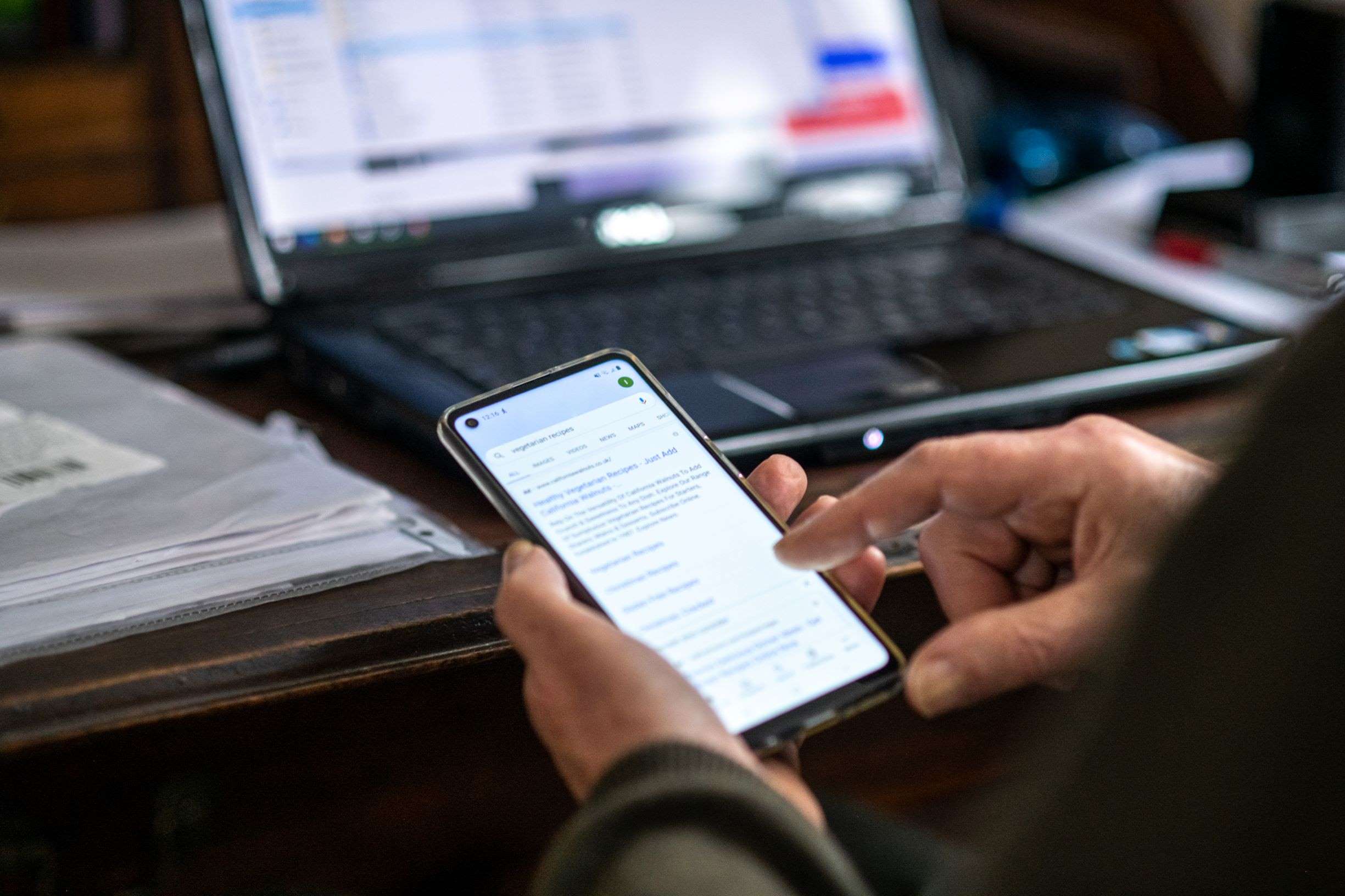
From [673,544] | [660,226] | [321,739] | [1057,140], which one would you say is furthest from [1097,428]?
[1057,140]

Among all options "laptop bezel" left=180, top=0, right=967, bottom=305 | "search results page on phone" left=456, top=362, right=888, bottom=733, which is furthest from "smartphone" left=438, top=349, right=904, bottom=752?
"laptop bezel" left=180, top=0, right=967, bottom=305

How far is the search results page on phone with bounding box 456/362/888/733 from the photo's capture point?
450 millimetres

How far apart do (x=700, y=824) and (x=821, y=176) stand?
687 mm

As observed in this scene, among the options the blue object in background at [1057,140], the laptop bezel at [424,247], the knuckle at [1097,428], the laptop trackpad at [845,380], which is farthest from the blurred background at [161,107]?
the knuckle at [1097,428]

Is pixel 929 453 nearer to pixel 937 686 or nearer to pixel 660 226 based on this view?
pixel 937 686

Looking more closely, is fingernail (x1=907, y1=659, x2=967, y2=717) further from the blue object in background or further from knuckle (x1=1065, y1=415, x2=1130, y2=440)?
the blue object in background

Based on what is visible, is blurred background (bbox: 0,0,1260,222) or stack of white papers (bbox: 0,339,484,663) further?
blurred background (bbox: 0,0,1260,222)

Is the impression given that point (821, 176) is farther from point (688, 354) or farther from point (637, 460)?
point (637, 460)

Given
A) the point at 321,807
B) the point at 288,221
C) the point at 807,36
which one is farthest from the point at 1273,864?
the point at 807,36

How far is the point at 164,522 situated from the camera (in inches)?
19.8

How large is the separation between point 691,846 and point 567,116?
25.7 inches

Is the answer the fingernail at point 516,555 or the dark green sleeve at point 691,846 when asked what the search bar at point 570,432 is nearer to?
the fingernail at point 516,555

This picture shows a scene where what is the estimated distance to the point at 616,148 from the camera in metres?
0.88

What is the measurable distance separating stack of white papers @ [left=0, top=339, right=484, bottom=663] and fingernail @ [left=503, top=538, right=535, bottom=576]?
85 mm
